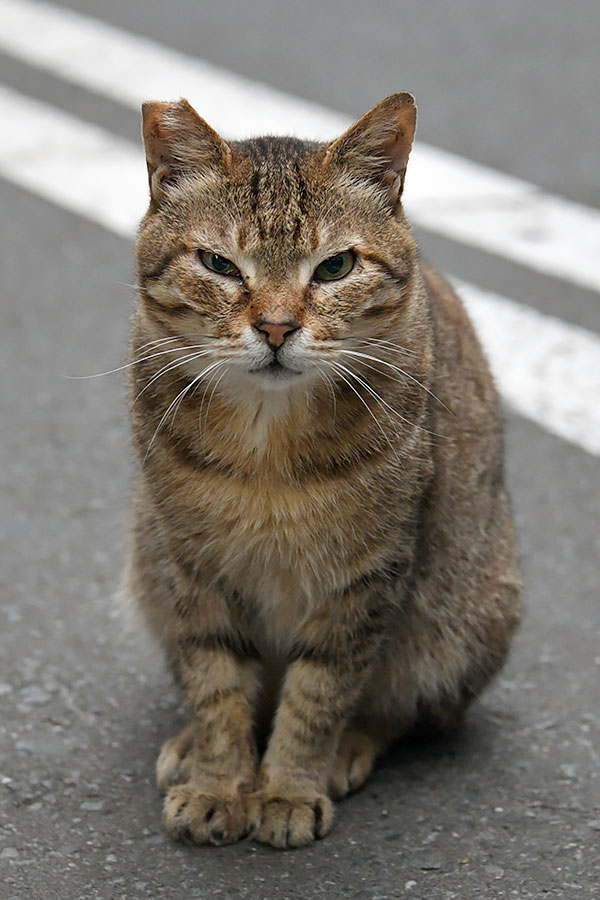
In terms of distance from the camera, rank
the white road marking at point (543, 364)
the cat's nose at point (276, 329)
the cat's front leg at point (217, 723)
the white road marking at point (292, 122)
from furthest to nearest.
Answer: the white road marking at point (292, 122), the white road marking at point (543, 364), the cat's front leg at point (217, 723), the cat's nose at point (276, 329)

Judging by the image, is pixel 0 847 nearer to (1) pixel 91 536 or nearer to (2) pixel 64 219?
(1) pixel 91 536

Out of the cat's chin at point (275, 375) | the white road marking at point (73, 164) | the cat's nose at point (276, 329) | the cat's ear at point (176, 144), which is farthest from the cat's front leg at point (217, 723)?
the white road marking at point (73, 164)

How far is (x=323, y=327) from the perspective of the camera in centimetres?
267

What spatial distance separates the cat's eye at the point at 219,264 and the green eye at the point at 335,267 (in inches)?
6.1

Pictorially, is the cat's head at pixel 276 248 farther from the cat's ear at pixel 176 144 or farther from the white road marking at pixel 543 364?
the white road marking at pixel 543 364

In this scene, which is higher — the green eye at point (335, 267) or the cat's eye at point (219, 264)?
the green eye at point (335, 267)

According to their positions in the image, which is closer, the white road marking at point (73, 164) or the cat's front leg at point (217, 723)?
the cat's front leg at point (217, 723)

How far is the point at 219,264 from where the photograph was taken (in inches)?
107

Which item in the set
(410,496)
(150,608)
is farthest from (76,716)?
(410,496)

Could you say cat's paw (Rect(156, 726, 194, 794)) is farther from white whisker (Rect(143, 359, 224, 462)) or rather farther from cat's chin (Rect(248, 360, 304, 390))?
cat's chin (Rect(248, 360, 304, 390))

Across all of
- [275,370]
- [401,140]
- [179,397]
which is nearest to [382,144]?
[401,140]

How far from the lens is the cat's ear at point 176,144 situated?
2762 millimetres

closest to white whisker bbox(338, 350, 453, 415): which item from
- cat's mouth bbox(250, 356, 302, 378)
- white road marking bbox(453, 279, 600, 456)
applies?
cat's mouth bbox(250, 356, 302, 378)

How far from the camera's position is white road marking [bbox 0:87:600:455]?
4.64 m
